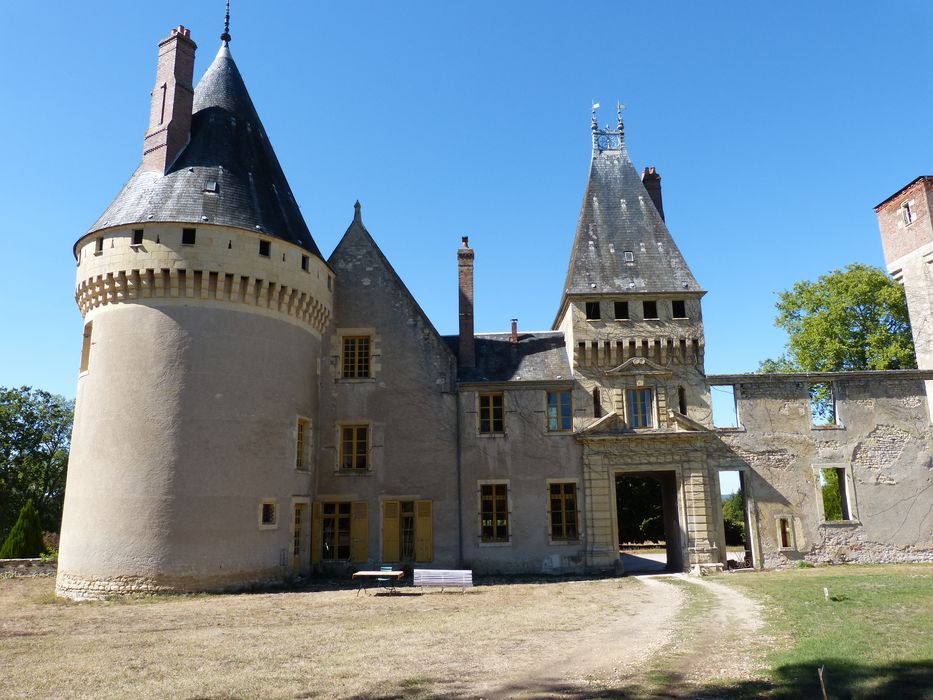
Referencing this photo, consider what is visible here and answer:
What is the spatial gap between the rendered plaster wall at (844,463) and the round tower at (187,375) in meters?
13.3

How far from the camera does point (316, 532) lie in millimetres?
19406

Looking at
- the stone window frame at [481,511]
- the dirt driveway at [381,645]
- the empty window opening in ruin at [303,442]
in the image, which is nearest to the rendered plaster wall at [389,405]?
the stone window frame at [481,511]

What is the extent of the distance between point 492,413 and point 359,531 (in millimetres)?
5379

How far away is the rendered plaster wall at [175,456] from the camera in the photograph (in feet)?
49.9

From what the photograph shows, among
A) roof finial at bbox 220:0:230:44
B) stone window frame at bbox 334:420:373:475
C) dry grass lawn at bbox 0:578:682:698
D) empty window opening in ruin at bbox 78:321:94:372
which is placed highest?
roof finial at bbox 220:0:230:44

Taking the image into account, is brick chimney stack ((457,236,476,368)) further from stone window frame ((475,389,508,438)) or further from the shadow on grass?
the shadow on grass

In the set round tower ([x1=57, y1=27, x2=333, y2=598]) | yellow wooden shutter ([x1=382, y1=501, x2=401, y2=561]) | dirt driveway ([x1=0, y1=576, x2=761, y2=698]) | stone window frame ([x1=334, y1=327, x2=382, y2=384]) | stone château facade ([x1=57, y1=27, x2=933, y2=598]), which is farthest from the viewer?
stone window frame ([x1=334, y1=327, x2=382, y2=384])

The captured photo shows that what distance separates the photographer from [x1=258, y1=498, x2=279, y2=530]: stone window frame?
1667 centimetres

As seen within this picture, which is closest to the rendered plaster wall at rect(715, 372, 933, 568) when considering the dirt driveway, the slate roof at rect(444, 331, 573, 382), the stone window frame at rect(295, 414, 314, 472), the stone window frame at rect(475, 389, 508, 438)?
the slate roof at rect(444, 331, 573, 382)

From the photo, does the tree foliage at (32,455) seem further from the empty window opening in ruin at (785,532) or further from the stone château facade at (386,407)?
the empty window opening in ruin at (785,532)

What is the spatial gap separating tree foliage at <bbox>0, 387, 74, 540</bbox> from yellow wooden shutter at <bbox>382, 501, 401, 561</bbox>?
1062 inches

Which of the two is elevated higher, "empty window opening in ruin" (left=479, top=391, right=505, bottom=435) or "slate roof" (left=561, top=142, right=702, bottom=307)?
"slate roof" (left=561, top=142, right=702, bottom=307)

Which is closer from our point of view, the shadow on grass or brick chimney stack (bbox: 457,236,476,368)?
the shadow on grass

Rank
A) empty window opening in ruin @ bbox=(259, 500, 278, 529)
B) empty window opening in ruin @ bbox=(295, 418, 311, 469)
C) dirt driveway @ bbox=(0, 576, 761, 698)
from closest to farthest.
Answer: dirt driveway @ bbox=(0, 576, 761, 698)
empty window opening in ruin @ bbox=(259, 500, 278, 529)
empty window opening in ruin @ bbox=(295, 418, 311, 469)
